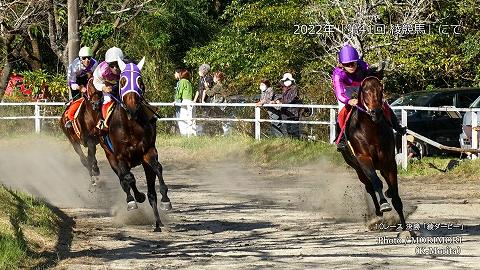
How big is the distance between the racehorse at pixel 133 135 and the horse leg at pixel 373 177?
8.86 feet

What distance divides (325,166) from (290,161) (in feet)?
4.20

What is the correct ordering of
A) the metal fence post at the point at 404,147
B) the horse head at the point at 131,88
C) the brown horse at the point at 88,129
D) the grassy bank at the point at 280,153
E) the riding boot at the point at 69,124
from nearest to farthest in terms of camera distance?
the horse head at the point at 131,88 → the brown horse at the point at 88,129 → the riding boot at the point at 69,124 → the grassy bank at the point at 280,153 → the metal fence post at the point at 404,147

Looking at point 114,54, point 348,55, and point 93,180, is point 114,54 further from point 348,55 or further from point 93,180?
point 93,180

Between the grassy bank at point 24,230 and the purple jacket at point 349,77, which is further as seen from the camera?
the purple jacket at point 349,77

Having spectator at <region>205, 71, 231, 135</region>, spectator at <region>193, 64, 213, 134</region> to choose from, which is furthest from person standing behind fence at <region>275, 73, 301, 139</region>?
spectator at <region>193, 64, 213, 134</region>

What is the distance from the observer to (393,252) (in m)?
11.7

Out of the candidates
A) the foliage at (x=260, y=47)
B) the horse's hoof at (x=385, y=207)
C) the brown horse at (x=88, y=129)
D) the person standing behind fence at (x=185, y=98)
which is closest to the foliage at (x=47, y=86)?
the foliage at (x=260, y=47)

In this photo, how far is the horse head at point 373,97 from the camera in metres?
13.2

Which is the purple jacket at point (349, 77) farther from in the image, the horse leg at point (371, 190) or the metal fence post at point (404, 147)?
the metal fence post at point (404, 147)

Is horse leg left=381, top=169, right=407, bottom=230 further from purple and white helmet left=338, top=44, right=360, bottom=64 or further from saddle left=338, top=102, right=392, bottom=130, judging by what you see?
purple and white helmet left=338, top=44, right=360, bottom=64

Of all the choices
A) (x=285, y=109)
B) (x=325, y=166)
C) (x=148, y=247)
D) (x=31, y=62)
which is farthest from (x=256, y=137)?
(x=31, y=62)

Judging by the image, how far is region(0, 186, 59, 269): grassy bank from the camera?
11.2m

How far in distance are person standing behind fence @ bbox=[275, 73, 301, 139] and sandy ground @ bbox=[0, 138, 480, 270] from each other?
172 cm

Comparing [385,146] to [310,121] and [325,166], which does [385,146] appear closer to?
[325,166]
